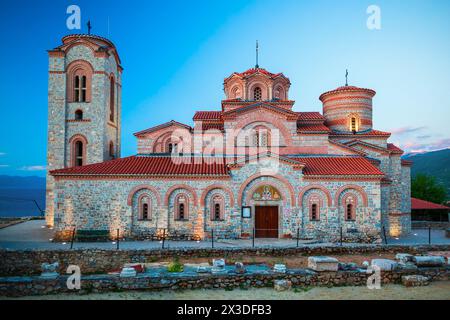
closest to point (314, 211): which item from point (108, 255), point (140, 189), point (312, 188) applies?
point (312, 188)

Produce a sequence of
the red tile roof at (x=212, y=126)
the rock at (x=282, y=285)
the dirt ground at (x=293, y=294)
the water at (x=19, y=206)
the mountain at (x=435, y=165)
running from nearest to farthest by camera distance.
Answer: the dirt ground at (x=293, y=294) < the rock at (x=282, y=285) < the red tile roof at (x=212, y=126) < the water at (x=19, y=206) < the mountain at (x=435, y=165)

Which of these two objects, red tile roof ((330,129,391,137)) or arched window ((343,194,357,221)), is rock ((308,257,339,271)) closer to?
arched window ((343,194,357,221))

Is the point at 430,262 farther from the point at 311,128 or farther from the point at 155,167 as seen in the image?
the point at 155,167

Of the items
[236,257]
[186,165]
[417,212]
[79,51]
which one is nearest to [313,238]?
[236,257]

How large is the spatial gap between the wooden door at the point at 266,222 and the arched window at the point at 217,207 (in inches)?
79.5

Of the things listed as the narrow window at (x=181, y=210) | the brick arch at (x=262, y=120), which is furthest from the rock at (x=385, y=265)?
the brick arch at (x=262, y=120)

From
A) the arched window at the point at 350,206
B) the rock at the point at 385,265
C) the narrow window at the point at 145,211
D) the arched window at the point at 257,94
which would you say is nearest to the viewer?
the rock at the point at 385,265

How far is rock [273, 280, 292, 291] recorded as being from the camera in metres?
11.3

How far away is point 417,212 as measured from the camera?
29875 mm

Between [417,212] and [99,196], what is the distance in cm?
2657

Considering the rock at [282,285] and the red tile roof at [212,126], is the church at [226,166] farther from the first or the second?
the rock at [282,285]

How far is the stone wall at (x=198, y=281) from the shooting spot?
10953 mm

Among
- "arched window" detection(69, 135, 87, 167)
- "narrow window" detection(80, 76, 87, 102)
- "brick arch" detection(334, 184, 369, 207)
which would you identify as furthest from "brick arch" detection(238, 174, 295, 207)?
"narrow window" detection(80, 76, 87, 102)
